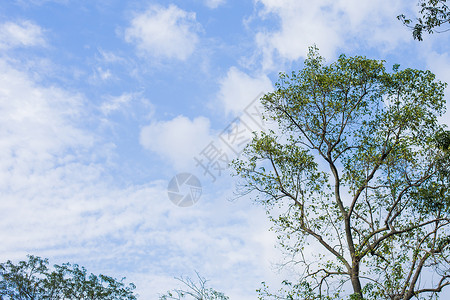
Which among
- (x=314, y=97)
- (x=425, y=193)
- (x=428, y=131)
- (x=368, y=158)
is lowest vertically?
(x=425, y=193)

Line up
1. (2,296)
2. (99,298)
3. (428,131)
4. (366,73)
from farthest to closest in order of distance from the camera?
(99,298)
(2,296)
(366,73)
(428,131)

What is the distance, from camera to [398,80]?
43.5 ft

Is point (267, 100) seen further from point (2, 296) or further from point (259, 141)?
point (2, 296)

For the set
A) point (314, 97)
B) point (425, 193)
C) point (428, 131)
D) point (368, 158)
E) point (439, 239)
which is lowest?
point (439, 239)

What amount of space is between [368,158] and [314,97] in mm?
2757

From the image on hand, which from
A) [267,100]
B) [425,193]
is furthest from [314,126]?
[425,193]

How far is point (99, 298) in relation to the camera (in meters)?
25.5

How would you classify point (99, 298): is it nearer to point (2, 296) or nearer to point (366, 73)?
point (2, 296)

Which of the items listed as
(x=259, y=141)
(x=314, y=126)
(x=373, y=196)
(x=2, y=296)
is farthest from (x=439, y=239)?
(x=2, y=296)

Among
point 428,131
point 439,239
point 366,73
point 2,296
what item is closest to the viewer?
point 439,239

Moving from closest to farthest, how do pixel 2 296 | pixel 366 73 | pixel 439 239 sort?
1. pixel 439 239
2. pixel 366 73
3. pixel 2 296

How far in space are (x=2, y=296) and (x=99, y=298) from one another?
5.38 meters

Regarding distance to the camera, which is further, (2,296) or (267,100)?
(2,296)

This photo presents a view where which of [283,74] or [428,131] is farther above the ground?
[283,74]
